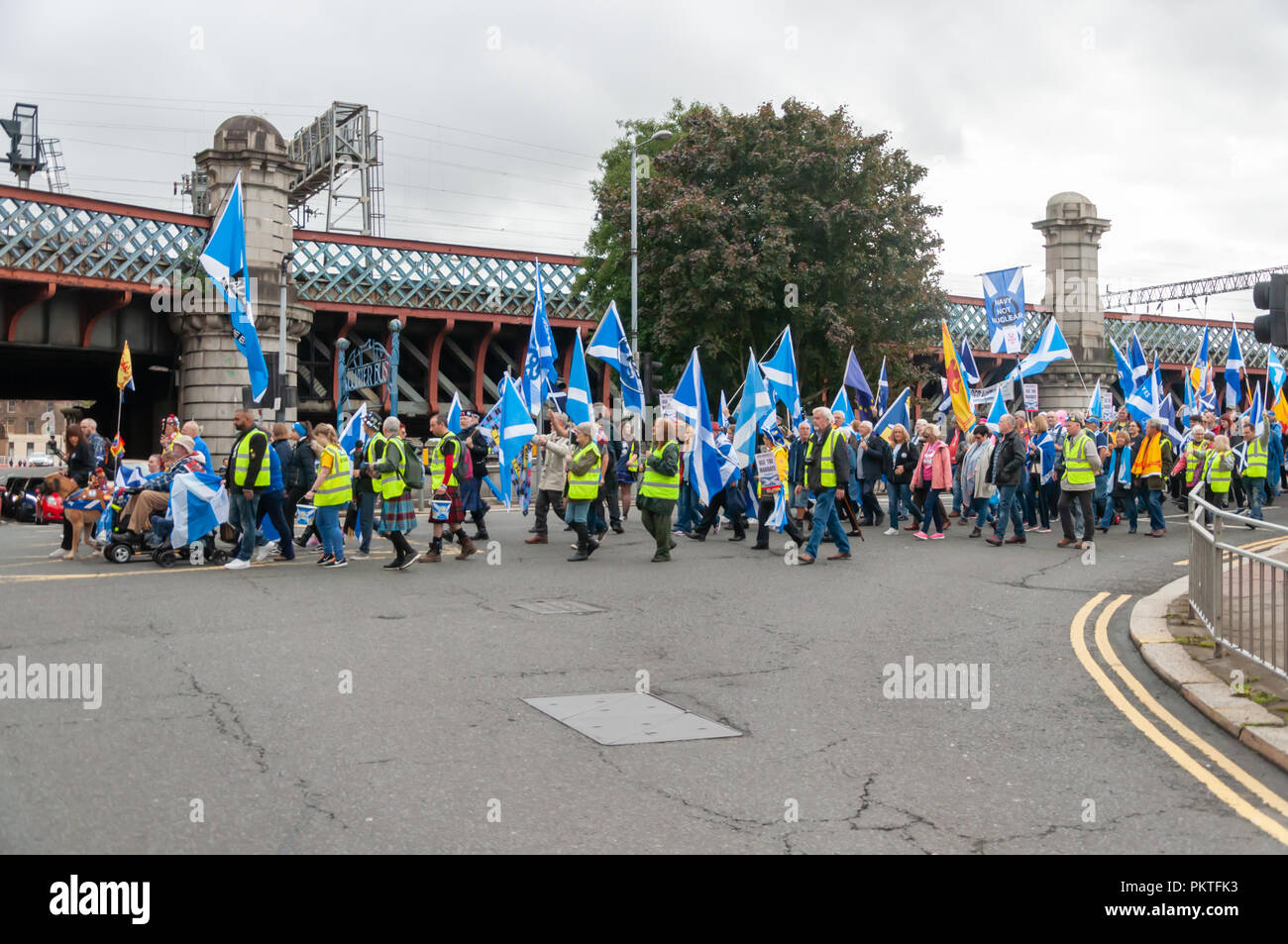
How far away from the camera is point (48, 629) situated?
9125 millimetres

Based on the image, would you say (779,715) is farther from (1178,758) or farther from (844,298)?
(844,298)

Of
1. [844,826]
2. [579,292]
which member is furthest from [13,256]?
[844,826]

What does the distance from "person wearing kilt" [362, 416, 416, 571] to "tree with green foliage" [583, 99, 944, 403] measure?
52.0ft

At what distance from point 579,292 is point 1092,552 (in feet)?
90.2

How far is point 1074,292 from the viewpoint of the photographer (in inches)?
1780

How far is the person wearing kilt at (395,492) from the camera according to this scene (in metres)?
13.2

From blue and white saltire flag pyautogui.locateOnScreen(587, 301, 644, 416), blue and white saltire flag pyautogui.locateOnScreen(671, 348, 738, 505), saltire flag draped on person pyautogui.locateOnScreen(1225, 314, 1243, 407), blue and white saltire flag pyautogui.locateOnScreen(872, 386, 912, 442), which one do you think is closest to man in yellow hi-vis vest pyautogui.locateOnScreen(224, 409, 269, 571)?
blue and white saltire flag pyautogui.locateOnScreen(671, 348, 738, 505)

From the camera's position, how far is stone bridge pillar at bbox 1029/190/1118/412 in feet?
149

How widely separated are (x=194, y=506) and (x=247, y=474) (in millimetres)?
901

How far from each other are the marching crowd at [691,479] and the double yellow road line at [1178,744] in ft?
18.8

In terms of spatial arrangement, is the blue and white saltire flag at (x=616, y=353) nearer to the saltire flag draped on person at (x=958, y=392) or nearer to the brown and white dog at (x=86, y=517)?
the saltire flag draped on person at (x=958, y=392)

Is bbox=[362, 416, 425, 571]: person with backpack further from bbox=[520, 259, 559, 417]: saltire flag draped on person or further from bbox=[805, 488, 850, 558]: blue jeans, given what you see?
bbox=[520, 259, 559, 417]: saltire flag draped on person

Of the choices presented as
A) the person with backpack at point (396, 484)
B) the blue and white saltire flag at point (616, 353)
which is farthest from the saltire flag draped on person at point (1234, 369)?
the person with backpack at point (396, 484)
